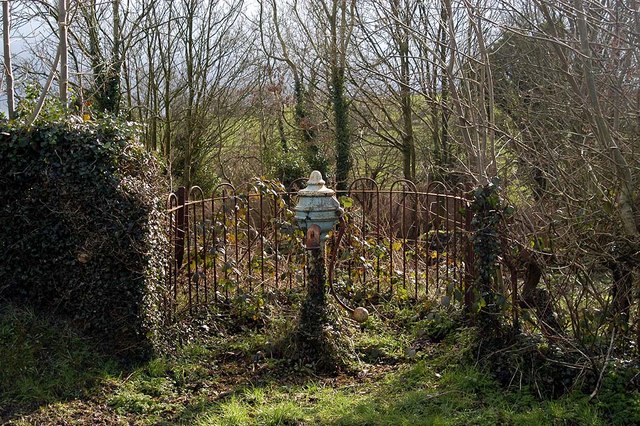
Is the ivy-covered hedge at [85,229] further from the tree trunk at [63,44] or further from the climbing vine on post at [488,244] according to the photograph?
the climbing vine on post at [488,244]

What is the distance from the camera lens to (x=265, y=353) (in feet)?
19.0

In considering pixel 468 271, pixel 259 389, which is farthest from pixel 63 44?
pixel 468 271

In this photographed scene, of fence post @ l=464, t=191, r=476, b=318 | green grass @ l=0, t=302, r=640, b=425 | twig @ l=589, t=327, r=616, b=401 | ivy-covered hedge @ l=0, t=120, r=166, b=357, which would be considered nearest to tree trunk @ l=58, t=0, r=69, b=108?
ivy-covered hedge @ l=0, t=120, r=166, b=357

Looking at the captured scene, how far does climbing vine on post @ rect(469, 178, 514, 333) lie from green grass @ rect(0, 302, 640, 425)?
39cm

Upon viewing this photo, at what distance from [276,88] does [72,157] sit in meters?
12.2

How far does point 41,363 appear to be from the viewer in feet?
17.0

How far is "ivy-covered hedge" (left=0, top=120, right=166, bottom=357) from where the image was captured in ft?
17.7

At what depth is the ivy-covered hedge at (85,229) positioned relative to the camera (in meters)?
5.39

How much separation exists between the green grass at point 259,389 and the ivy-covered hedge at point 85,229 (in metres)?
0.25

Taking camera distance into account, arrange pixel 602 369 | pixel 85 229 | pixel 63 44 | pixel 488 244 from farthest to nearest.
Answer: pixel 63 44 → pixel 85 229 → pixel 488 244 → pixel 602 369

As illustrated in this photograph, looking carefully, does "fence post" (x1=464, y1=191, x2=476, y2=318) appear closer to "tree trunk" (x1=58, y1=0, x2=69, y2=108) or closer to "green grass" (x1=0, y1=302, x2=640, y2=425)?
"green grass" (x1=0, y1=302, x2=640, y2=425)

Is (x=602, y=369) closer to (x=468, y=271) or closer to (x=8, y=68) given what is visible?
(x=468, y=271)

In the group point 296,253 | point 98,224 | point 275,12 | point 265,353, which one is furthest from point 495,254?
point 275,12

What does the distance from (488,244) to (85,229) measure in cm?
333
